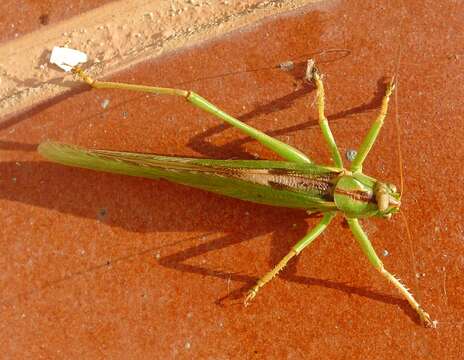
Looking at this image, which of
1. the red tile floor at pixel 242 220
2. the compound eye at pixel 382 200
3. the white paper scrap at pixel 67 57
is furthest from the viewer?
the white paper scrap at pixel 67 57

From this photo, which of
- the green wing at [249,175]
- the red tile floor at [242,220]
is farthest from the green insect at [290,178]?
the red tile floor at [242,220]

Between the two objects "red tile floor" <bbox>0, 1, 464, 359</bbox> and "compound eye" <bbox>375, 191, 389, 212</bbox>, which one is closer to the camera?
"compound eye" <bbox>375, 191, 389, 212</bbox>

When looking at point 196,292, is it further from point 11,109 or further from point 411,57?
point 411,57

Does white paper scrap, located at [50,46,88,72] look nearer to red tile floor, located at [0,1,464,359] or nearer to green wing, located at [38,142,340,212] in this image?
red tile floor, located at [0,1,464,359]

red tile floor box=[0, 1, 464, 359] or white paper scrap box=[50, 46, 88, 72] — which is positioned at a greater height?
white paper scrap box=[50, 46, 88, 72]

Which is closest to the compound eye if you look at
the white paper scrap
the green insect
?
the green insect

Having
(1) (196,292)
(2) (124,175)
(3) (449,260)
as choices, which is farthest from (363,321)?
(2) (124,175)

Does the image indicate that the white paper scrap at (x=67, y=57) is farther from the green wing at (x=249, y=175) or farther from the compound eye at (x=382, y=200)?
the compound eye at (x=382, y=200)
